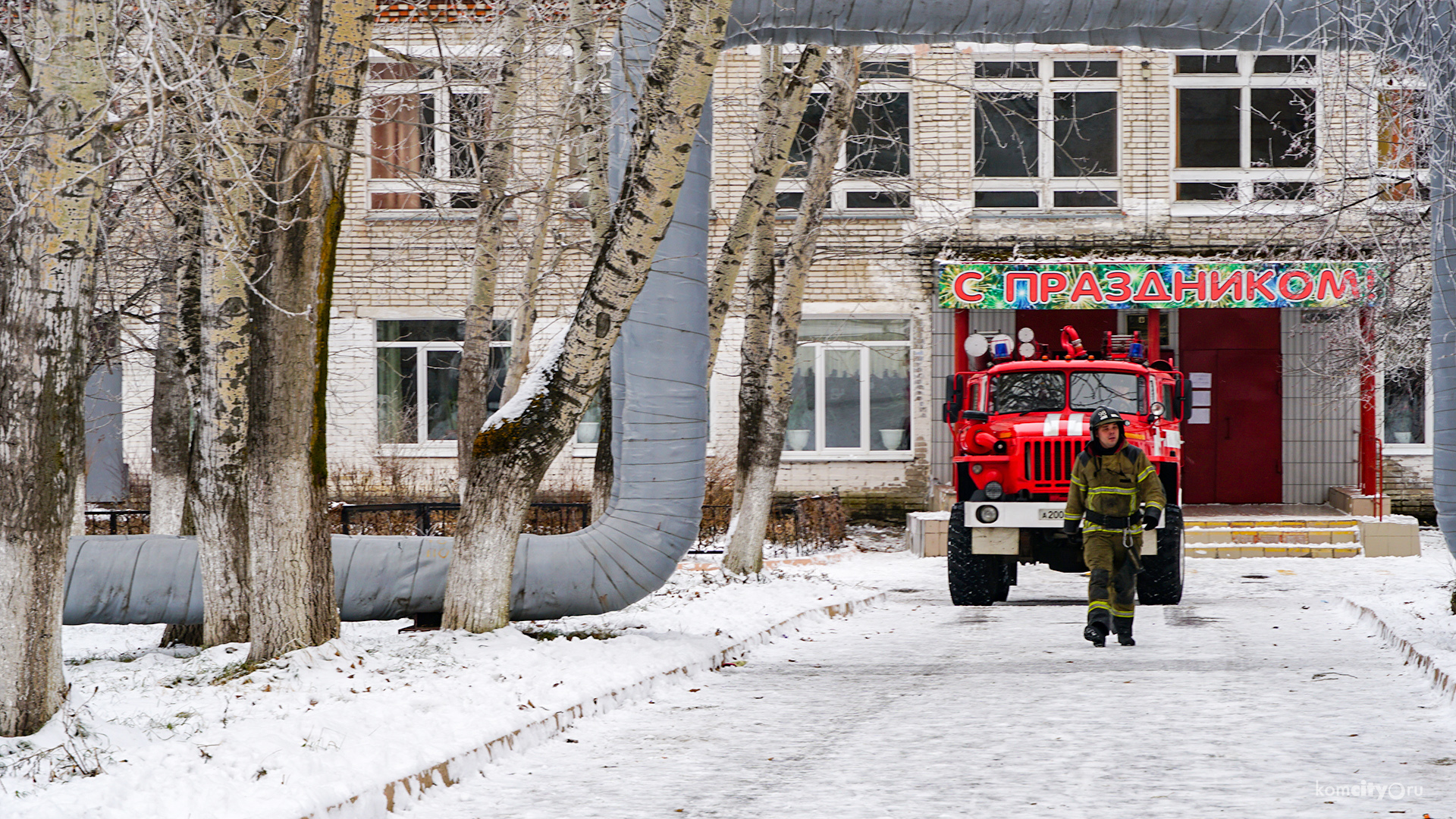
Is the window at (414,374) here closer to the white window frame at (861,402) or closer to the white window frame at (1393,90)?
the white window frame at (861,402)

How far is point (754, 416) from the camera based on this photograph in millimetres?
15852

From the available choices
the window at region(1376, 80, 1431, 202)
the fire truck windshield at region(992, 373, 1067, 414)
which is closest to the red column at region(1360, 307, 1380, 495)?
the fire truck windshield at region(992, 373, 1067, 414)

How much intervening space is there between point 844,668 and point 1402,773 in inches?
180

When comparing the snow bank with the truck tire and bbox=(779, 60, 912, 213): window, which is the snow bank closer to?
the truck tire

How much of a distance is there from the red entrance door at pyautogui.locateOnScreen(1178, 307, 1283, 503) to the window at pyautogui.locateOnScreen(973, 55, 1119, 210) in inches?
130

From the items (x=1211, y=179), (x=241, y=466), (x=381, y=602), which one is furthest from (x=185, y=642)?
(x=1211, y=179)

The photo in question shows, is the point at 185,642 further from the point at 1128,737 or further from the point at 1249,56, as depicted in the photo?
the point at 1249,56

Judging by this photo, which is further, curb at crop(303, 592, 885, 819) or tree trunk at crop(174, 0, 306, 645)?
tree trunk at crop(174, 0, 306, 645)

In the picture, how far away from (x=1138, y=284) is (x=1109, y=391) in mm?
6876

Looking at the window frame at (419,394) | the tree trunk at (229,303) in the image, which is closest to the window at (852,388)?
the window frame at (419,394)

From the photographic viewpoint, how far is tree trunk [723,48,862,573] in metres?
15.6

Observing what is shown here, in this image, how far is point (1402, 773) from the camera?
6613 millimetres

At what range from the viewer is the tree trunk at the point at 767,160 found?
560 inches

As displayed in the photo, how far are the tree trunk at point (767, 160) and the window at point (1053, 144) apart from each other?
10248 millimetres
